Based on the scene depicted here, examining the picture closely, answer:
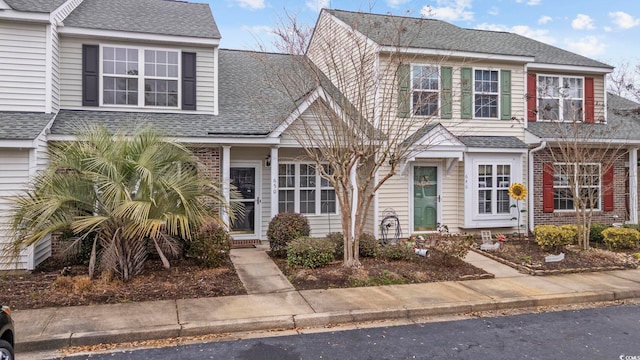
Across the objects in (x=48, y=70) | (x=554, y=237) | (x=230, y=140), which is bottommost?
(x=554, y=237)

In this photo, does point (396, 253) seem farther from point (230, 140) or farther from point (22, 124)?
point (22, 124)

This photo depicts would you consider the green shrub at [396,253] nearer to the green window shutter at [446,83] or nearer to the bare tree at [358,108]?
the bare tree at [358,108]

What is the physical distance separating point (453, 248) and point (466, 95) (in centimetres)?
548

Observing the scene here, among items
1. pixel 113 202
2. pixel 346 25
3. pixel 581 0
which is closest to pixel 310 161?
pixel 346 25

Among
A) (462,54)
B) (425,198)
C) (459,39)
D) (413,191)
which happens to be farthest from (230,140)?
(459,39)

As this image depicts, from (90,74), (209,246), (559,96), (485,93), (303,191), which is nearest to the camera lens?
(209,246)

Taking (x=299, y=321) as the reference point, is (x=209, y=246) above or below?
above

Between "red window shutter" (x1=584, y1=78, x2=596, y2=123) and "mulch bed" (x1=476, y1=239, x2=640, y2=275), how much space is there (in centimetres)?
450

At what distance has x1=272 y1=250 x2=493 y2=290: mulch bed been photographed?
7.71 m

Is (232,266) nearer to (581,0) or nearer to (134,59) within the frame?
(134,59)

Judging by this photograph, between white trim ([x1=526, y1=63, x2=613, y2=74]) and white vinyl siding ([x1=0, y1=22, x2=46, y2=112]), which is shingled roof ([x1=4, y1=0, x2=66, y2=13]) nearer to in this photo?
white vinyl siding ([x1=0, y1=22, x2=46, y2=112])

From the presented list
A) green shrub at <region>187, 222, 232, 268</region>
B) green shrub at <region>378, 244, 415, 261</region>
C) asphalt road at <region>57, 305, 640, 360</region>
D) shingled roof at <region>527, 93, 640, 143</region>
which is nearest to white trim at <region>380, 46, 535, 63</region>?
shingled roof at <region>527, 93, 640, 143</region>

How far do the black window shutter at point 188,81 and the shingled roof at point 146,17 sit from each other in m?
0.62

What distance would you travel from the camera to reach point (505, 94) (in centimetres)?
1276
